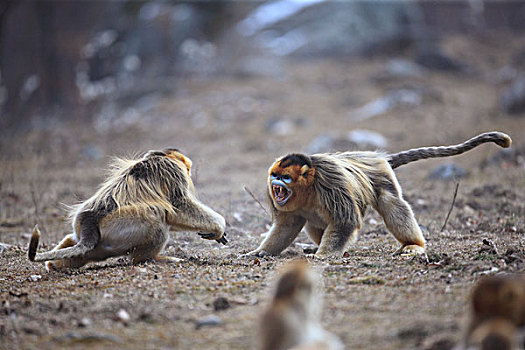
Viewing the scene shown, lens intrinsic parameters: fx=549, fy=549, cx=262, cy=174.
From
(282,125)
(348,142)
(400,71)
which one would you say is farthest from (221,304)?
(400,71)

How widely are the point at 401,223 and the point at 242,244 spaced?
2042 mm

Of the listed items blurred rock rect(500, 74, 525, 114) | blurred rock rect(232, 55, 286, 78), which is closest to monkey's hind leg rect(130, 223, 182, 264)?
blurred rock rect(500, 74, 525, 114)

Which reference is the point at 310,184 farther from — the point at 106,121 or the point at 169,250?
the point at 106,121

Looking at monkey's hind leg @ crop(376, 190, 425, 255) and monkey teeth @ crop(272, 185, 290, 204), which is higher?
monkey teeth @ crop(272, 185, 290, 204)

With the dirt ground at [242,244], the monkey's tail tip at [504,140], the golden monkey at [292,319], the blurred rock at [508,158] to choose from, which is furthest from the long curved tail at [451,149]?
the blurred rock at [508,158]

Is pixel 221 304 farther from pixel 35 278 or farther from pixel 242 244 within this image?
pixel 242 244

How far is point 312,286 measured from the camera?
307 cm

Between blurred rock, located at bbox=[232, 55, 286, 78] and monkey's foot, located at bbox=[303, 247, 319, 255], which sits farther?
blurred rock, located at bbox=[232, 55, 286, 78]

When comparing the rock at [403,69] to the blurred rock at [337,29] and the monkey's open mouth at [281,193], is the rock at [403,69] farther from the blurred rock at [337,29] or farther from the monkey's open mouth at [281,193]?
the monkey's open mouth at [281,193]

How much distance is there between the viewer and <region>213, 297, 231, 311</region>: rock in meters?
4.20

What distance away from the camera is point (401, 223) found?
6.24m

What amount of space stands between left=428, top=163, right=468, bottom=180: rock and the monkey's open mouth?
541 cm

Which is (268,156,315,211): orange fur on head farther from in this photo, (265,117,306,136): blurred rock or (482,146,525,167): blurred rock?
(265,117,306,136): blurred rock

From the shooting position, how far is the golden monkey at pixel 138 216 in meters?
5.52
